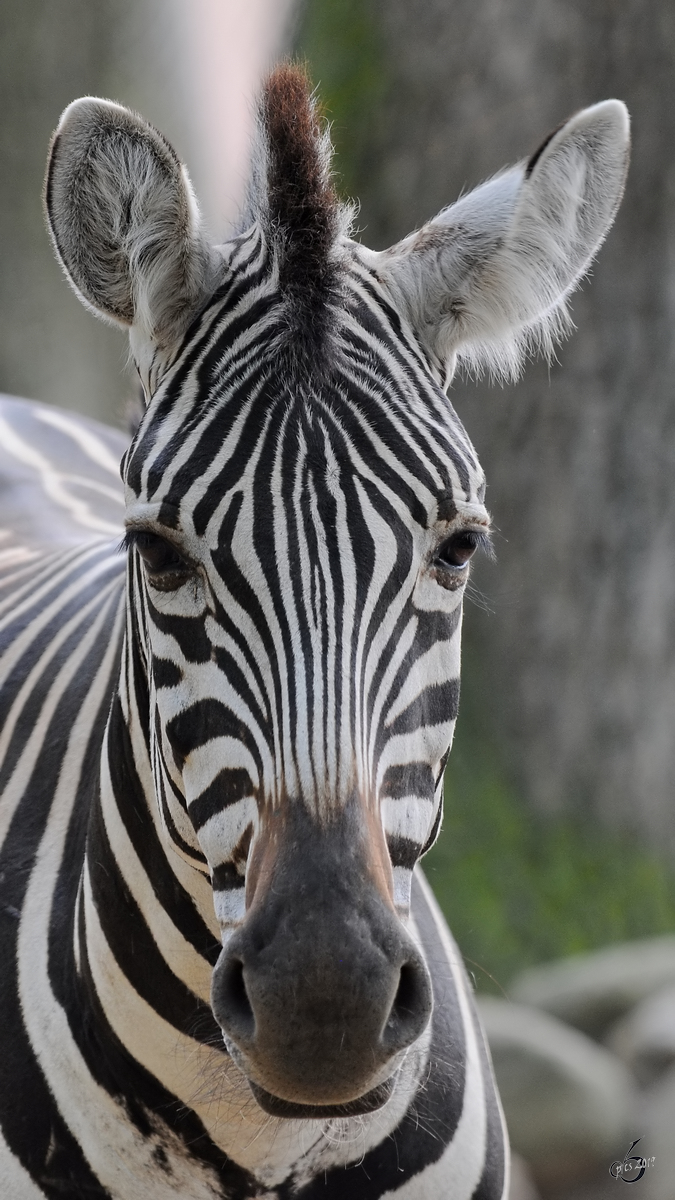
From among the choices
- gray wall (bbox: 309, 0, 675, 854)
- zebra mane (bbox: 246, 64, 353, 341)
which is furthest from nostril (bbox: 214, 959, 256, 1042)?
gray wall (bbox: 309, 0, 675, 854)

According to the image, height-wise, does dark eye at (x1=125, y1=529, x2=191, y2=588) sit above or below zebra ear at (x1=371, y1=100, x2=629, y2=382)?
below

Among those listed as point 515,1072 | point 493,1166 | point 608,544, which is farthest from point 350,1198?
point 608,544

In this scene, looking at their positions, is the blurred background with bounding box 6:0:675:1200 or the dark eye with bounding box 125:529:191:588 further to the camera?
the blurred background with bounding box 6:0:675:1200

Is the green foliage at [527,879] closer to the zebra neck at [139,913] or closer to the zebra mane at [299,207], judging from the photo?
the zebra neck at [139,913]

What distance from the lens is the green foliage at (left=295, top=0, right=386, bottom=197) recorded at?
6.04 meters

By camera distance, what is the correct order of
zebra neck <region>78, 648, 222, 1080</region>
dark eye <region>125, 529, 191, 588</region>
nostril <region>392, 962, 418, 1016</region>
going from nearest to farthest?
1. nostril <region>392, 962, 418, 1016</region>
2. dark eye <region>125, 529, 191, 588</region>
3. zebra neck <region>78, 648, 222, 1080</region>

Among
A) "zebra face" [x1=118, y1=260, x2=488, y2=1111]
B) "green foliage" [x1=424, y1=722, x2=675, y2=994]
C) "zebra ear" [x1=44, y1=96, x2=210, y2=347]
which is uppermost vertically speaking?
"zebra ear" [x1=44, y1=96, x2=210, y2=347]

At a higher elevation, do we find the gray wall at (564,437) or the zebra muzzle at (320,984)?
the gray wall at (564,437)

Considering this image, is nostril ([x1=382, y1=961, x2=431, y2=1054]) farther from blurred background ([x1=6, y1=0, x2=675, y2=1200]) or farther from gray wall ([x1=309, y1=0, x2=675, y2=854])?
gray wall ([x1=309, y1=0, x2=675, y2=854])

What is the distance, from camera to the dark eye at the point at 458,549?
1.94 metres

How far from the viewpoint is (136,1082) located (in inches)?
87.0

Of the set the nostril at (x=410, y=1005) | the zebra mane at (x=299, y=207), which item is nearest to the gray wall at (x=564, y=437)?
the zebra mane at (x=299, y=207)
